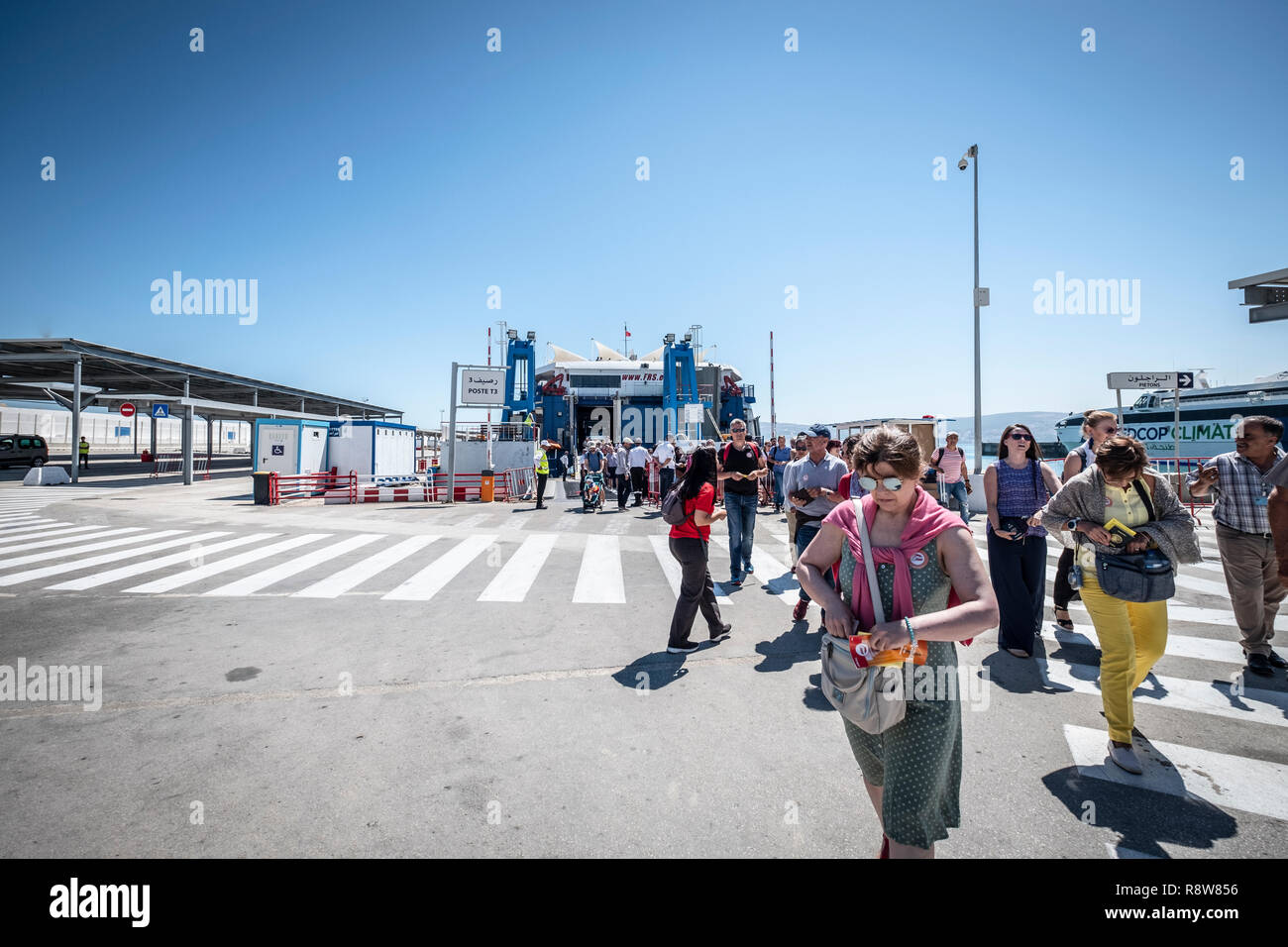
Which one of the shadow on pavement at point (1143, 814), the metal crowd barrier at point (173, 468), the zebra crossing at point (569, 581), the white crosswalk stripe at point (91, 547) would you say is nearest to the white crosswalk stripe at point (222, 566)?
the zebra crossing at point (569, 581)

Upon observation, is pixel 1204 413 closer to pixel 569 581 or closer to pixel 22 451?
pixel 569 581

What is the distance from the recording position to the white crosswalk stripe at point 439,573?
6.96m

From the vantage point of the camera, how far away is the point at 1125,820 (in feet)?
8.84

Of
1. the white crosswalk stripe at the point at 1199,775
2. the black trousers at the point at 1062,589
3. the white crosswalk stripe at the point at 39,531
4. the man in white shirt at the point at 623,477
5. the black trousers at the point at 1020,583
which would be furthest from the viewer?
the man in white shirt at the point at 623,477

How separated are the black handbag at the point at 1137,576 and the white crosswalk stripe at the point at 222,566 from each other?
9595 mm

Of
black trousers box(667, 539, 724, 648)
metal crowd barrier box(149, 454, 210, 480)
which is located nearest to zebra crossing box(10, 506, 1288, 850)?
black trousers box(667, 539, 724, 648)

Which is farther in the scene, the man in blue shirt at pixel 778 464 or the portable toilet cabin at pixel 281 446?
the portable toilet cabin at pixel 281 446

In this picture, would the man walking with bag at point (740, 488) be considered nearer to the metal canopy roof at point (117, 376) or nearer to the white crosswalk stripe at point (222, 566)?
the white crosswalk stripe at point (222, 566)

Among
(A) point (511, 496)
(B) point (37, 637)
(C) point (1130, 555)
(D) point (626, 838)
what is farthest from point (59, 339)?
(C) point (1130, 555)

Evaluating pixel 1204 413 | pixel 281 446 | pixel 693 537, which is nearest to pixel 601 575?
pixel 693 537

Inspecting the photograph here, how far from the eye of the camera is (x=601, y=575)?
8.05 metres

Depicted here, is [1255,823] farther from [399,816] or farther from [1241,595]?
[399,816]

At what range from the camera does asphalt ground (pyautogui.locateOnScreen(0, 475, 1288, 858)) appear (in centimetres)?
261

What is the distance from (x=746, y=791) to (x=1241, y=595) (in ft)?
15.4
